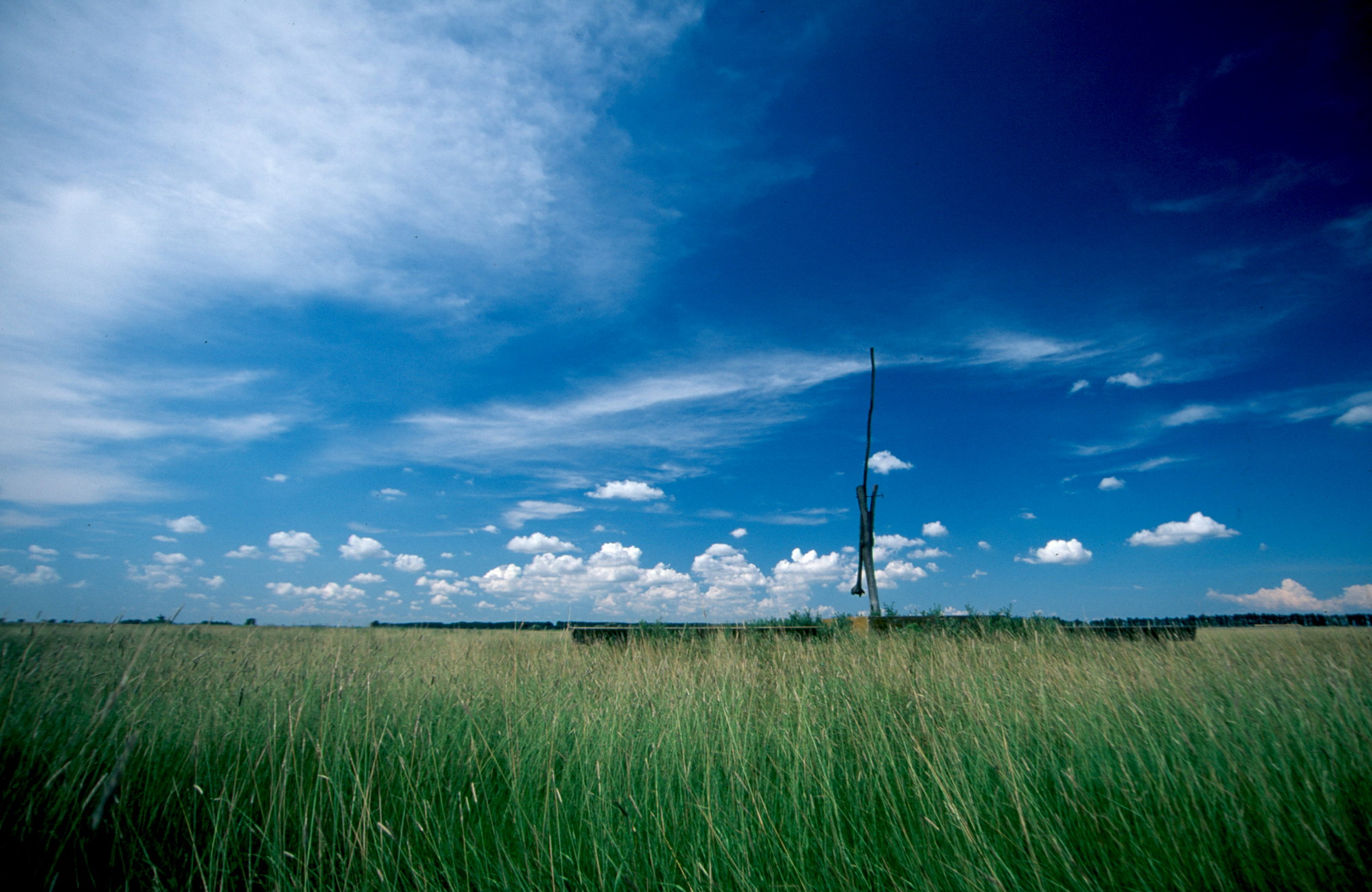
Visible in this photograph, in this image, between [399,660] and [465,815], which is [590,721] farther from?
[399,660]

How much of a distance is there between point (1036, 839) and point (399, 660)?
6777 mm

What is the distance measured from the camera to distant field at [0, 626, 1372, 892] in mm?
2568

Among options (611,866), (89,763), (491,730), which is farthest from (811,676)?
(89,763)

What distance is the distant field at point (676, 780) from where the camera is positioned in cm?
257

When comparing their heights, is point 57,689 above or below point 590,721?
above

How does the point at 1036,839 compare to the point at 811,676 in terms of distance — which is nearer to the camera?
the point at 1036,839

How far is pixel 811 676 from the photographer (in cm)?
585

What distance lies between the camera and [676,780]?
3572 mm

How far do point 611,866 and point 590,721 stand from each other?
153 cm

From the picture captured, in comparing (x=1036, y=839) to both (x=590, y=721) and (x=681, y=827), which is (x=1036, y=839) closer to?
(x=681, y=827)

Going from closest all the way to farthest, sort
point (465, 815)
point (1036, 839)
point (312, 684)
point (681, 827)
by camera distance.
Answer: point (1036, 839) < point (681, 827) < point (465, 815) < point (312, 684)

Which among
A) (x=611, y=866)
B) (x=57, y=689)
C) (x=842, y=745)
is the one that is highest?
(x=57, y=689)

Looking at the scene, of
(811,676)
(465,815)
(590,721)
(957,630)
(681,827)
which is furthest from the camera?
(957,630)

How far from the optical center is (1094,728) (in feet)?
12.3
